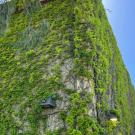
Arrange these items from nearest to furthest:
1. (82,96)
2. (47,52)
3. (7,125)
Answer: (82,96) → (7,125) → (47,52)

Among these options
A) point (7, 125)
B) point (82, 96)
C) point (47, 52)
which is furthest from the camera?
point (47, 52)

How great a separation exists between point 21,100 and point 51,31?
1542 mm

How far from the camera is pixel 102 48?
6.99 metres

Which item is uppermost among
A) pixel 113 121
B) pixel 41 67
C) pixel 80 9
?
pixel 80 9

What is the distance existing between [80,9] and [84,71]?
1514 millimetres


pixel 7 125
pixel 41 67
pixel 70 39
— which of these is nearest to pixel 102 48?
pixel 70 39

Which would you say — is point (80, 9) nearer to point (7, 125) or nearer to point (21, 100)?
point (21, 100)

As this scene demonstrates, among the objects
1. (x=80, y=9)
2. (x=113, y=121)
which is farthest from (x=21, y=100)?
(x=80, y=9)

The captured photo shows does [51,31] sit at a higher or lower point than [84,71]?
higher

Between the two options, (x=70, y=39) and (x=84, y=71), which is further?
(x=70, y=39)

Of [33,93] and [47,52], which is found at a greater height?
[47,52]

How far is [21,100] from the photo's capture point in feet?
21.4

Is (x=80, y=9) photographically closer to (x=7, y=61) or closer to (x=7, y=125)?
(x=7, y=61)

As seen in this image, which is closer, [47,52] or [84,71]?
[84,71]
